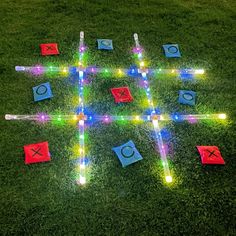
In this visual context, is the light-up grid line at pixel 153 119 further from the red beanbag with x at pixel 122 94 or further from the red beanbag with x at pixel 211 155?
the red beanbag with x at pixel 211 155

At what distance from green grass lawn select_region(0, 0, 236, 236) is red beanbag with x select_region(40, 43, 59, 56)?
0.09 metres

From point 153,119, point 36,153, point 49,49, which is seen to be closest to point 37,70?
point 49,49

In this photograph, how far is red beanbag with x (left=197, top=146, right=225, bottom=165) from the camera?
411cm

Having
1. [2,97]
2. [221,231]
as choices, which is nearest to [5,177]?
[2,97]

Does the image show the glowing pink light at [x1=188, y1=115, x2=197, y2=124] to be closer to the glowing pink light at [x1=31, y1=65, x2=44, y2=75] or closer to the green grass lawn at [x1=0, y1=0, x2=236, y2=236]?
the green grass lawn at [x1=0, y1=0, x2=236, y2=236]

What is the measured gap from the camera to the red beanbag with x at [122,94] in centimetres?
467

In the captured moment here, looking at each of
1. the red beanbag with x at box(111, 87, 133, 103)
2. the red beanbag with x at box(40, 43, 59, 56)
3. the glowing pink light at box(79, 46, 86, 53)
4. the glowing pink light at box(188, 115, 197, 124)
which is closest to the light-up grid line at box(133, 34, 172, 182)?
the red beanbag with x at box(111, 87, 133, 103)

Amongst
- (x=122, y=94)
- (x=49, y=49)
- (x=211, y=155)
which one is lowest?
(x=211, y=155)

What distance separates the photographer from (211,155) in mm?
4156

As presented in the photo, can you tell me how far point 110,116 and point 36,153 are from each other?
3.42 feet

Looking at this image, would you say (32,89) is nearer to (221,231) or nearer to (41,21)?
(41,21)

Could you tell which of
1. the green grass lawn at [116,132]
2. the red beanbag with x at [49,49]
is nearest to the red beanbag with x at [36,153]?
the green grass lawn at [116,132]

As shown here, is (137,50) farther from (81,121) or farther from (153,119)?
(81,121)

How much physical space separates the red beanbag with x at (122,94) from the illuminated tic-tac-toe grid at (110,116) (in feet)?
0.86
